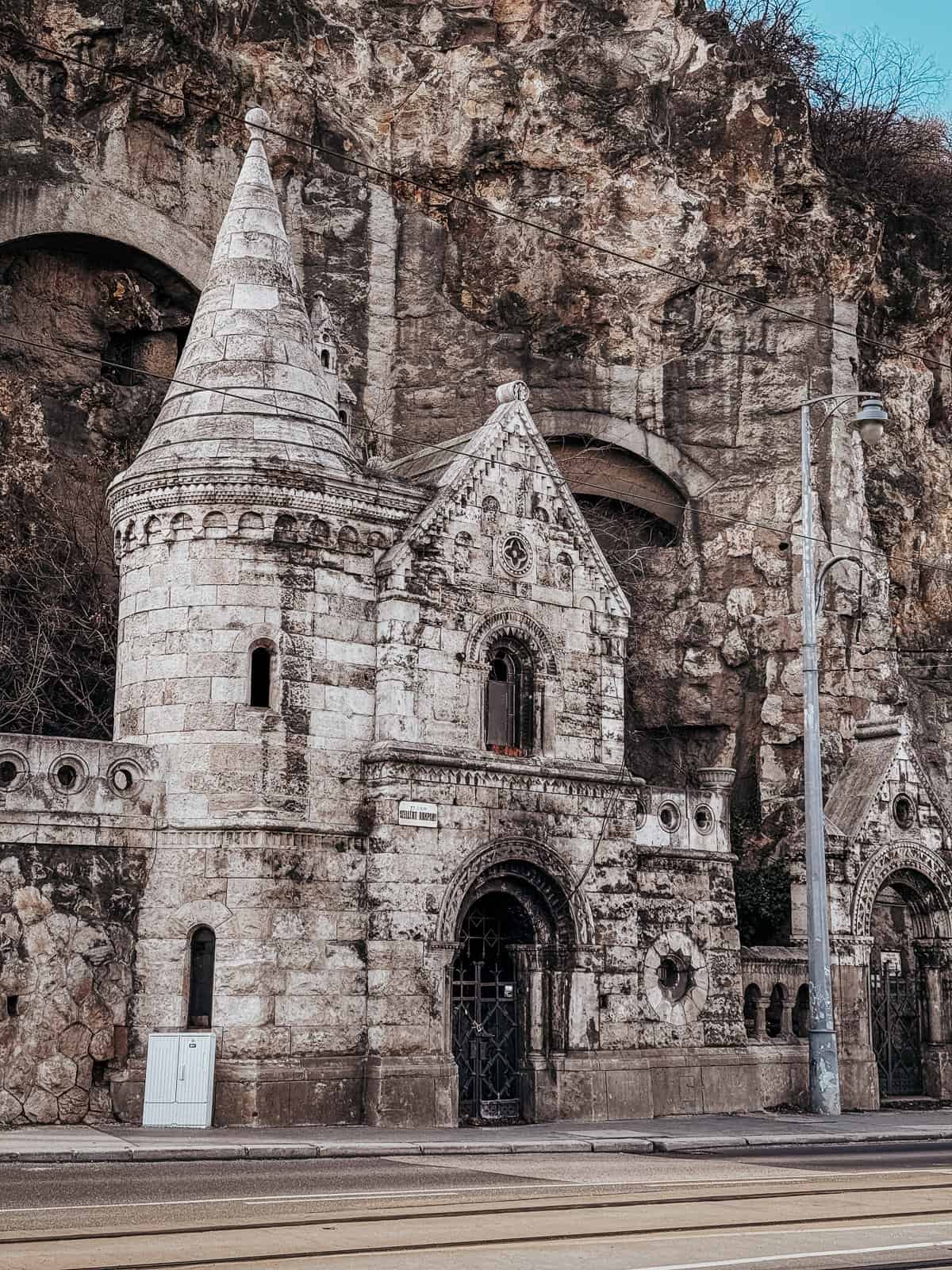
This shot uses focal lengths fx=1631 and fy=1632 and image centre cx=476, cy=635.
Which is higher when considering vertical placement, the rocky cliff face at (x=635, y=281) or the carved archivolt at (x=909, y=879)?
the rocky cliff face at (x=635, y=281)

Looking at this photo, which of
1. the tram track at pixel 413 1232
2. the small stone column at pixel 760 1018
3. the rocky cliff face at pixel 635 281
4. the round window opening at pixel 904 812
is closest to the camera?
the tram track at pixel 413 1232

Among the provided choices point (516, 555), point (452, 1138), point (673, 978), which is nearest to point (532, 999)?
point (673, 978)

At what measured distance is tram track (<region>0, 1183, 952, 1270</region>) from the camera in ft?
30.1

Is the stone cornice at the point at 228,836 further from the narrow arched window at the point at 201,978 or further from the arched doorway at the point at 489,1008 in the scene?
the arched doorway at the point at 489,1008

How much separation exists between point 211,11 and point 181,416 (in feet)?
41.7

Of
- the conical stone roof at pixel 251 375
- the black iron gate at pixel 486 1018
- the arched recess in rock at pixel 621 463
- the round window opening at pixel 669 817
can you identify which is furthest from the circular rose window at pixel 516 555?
the arched recess in rock at pixel 621 463

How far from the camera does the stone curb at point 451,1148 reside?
1560 cm

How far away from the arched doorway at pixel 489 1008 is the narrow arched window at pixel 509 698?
2091 mm

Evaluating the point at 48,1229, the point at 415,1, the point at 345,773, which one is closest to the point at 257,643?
the point at 345,773

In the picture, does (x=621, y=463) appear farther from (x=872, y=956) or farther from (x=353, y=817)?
(x=353, y=817)

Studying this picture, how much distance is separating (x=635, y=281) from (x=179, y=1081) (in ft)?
64.5

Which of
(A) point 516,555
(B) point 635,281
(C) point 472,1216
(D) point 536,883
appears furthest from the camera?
(B) point 635,281

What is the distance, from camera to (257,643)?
2061 centimetres

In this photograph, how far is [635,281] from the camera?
32.8 meters
